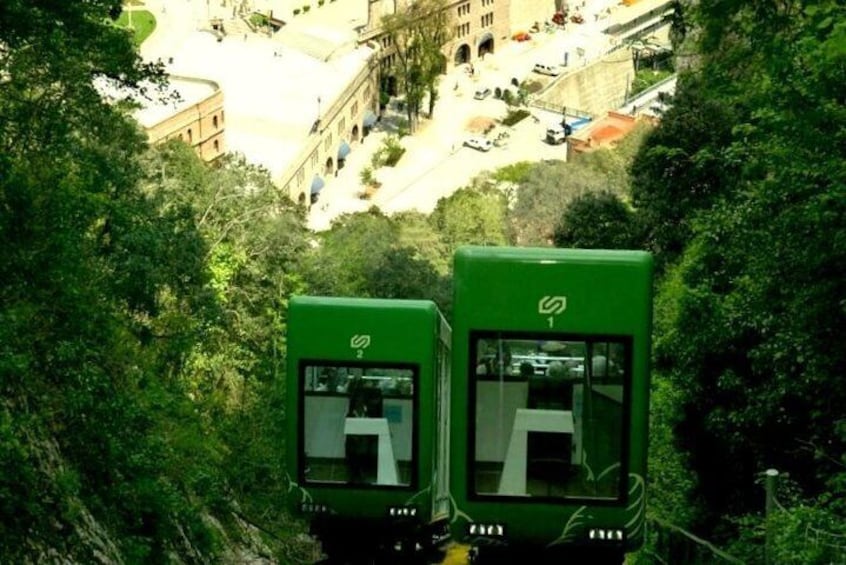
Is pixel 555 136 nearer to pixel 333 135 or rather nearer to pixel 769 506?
pixel 333 135

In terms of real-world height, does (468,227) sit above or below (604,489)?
above

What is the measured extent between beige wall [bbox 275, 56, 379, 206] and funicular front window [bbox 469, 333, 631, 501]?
60.8m

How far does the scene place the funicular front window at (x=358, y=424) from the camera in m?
19.0

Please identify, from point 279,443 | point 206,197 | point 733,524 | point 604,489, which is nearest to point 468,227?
point 206,197

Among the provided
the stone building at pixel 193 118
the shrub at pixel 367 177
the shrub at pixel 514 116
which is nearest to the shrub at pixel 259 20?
the shrub at pixel 514 116

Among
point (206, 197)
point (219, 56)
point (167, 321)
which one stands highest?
point (219, 56)

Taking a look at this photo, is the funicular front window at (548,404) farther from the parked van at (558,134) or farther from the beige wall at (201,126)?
the parked van at (558,134)

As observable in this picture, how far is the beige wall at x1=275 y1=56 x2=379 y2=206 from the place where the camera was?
84.4 meters

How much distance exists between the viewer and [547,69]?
116 metres

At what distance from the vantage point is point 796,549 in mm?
15586

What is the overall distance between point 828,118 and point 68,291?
9151 mm

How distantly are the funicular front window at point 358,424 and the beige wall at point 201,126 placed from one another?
50894 millimetres

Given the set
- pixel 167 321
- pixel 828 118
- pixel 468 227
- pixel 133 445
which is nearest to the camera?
pixel 133 445

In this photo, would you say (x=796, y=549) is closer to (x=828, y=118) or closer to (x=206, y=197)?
(x=828, y=118)
